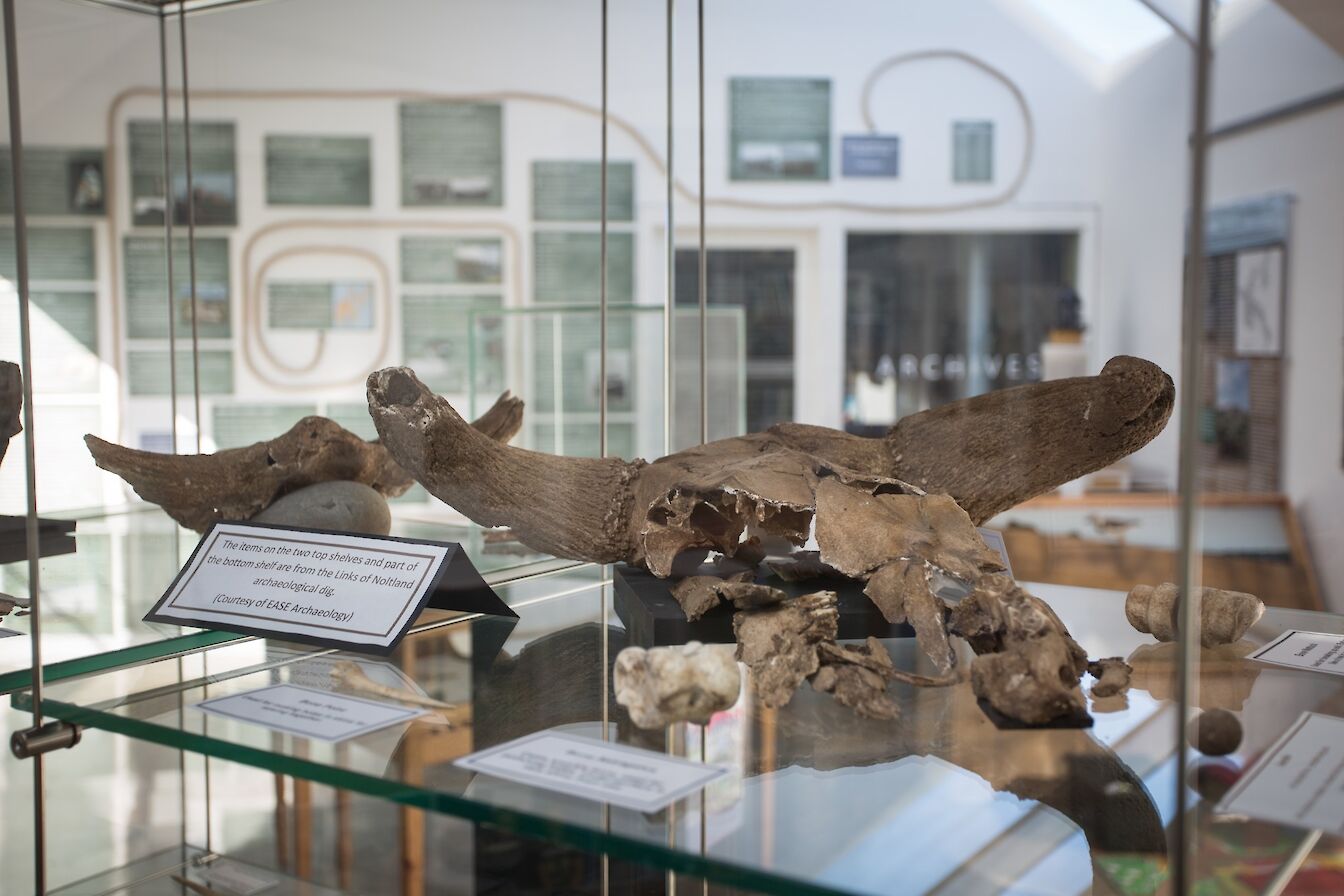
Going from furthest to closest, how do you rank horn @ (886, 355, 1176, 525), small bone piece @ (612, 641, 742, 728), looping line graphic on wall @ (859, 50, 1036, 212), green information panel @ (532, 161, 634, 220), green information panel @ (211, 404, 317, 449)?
1. green information panel @ (532, 161, 634, 220)
2. looping line graphic on wall @ (859, 50, 1036, 212)
3. green information panel @ (211, 404, 317, 449)
4. horn @ (886, 355, 1176, 525)
5. small bone piece @ (612, 641, 742, 728)

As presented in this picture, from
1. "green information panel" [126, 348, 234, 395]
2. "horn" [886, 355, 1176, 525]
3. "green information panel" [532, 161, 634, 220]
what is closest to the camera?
"horn" [886, 355, 1176, 525]

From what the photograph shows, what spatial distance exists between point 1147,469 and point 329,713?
1.69 m

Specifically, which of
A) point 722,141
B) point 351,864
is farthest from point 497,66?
point 351,864

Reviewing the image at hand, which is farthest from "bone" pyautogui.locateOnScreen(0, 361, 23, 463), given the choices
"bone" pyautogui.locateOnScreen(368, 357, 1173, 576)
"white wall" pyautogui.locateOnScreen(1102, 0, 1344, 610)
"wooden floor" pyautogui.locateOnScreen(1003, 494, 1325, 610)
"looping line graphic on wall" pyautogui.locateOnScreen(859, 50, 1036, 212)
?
"looping line graphic on wall" pyautogui.locateOnScreen(859, 50, 1036, 212)

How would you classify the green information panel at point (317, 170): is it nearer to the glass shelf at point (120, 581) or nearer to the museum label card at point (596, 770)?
the glass shelf at point (120, 581)

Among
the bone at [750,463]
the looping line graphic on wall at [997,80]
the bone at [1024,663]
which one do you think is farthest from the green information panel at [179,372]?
the looping line graphic on wall at [997,80]

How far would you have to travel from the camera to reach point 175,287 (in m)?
2.62

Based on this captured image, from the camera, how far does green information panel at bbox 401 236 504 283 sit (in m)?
3.06

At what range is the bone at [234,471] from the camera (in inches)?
40.9

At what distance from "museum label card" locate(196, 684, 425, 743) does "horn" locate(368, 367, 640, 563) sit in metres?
0.21

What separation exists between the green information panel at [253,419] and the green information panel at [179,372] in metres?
0.08

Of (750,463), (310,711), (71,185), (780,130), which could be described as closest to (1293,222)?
(780,130)

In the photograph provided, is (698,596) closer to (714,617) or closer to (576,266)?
(714,617)

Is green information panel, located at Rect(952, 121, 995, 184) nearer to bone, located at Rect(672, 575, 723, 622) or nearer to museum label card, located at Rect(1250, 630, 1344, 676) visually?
museum label card, located at Rect(1250, 630, 1344, 676)
